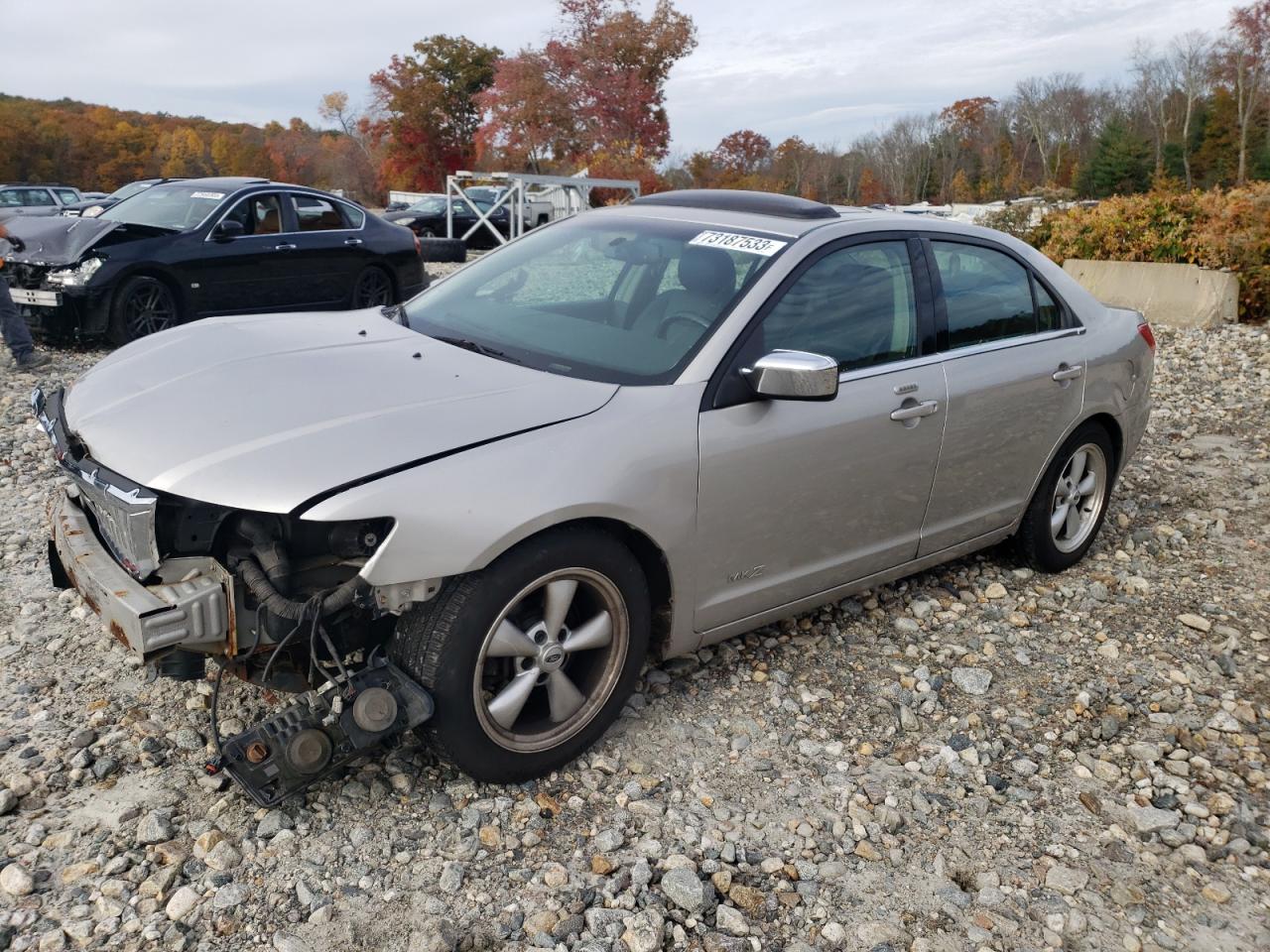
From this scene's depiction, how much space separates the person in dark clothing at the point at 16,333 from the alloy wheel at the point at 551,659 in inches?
279

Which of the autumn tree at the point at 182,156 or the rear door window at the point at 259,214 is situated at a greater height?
the autumn tree at the point at 182,156

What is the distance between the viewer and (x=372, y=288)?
11.0 m

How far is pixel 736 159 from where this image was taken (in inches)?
1695

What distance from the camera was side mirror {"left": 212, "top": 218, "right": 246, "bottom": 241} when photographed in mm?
9336

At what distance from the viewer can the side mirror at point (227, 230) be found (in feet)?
30.6

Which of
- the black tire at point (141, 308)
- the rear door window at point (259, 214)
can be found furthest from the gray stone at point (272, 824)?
the rear door window at point (259, 214)

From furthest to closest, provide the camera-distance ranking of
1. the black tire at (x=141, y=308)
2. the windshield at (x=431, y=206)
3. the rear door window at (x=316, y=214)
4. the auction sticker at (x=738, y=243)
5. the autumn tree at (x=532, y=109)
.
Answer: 1. the autumn tree at (x=532, y=109)
2. the windshield at (x=431, y=206)
3. the rear door window at (x=316, y=214)
4. the black tire at (x=141, y=308)
5. the auction sticker at (x=738, y=243)

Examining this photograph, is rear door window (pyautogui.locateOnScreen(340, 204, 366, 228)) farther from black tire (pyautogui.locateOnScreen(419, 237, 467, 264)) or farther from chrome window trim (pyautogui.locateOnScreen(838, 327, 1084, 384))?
chrome window trim (pyautogui.locateOnScreen(838, 327, 1084, 384))

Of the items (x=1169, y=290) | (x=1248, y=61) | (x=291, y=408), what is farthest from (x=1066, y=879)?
(x=1248, y=61)

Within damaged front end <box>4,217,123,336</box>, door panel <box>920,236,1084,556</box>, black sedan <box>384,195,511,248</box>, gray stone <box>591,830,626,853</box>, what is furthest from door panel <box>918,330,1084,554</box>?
black sedan <box>384,195,511,248</box>

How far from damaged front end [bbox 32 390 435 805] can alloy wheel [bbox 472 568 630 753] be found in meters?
0.27

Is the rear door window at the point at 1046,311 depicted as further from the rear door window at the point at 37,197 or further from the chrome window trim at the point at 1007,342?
the rear door window at the point at 37,197

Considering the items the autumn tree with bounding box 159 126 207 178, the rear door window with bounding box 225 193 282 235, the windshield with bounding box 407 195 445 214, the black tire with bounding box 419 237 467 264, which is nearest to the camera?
the rear door window with bounding box 225 193 282 235

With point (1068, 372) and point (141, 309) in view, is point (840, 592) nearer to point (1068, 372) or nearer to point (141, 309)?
point (1068, 372)
